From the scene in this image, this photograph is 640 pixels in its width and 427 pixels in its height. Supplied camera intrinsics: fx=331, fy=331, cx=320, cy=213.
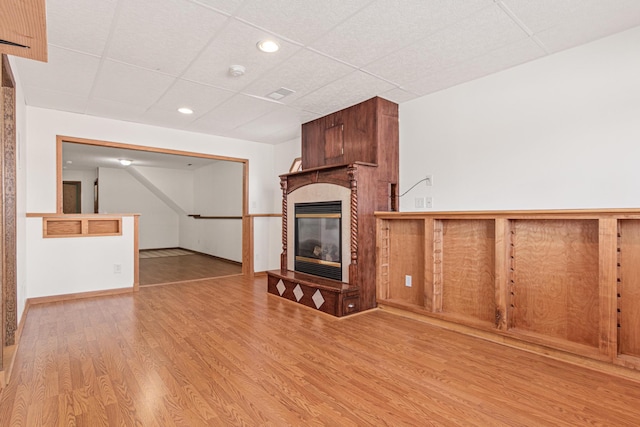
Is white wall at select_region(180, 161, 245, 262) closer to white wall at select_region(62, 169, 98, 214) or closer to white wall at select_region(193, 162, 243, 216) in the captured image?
white wall at select_region(193, 162, 243, 216)

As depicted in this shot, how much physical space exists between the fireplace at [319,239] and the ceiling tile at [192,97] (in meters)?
1.67

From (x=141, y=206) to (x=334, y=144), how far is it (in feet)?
25.1

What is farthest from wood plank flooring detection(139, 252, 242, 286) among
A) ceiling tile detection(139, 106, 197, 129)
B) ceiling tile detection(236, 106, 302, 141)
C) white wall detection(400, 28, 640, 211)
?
white wall detection(400, 28, 640, 211)

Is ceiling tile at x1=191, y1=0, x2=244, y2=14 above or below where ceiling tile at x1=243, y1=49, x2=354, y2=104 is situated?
above

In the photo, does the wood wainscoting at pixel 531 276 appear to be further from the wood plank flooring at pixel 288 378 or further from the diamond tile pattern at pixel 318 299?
the diamond tile pattern at pixel 318 299

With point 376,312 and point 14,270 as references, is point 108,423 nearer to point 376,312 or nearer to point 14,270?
point 14,270

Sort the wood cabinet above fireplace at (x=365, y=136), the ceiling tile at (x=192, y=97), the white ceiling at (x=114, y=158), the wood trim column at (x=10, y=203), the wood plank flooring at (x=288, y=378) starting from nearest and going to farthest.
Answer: the wood plank flooring at (x=288, y=378) < the wood trim column at (x=10, y=203) < the ceiling tile at (x=192, y=97) < the wood cabinet above fireplace at (x=365, y=136) < the white ceiling at (x=114, y=158)

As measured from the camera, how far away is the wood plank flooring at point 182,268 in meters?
5.57

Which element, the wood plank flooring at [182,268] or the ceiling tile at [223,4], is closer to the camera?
the ceiling tile at [223,4]

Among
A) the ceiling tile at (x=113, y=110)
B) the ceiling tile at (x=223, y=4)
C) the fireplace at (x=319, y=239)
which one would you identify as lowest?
the fireplace at (x=319, y=239)

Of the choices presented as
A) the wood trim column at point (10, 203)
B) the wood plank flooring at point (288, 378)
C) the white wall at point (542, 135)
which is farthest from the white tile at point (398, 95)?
the wood trim column at point (10, 203)

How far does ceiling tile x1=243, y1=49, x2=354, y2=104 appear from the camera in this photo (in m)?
2.91

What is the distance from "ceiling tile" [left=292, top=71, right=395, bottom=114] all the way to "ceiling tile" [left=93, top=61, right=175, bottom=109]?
150 cm

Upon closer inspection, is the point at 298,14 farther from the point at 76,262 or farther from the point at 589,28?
the point at 76,262
